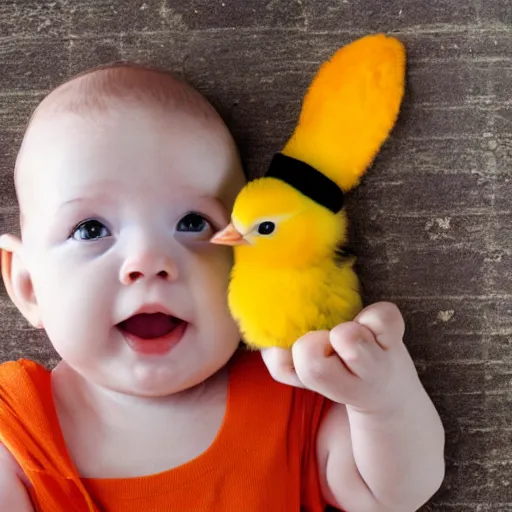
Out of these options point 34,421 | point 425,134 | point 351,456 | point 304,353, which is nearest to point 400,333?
point 304,353

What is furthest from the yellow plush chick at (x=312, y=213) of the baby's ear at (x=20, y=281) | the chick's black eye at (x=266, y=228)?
the baby's ear at (x=20, y=281)

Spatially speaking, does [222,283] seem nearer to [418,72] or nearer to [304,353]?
[304,353]

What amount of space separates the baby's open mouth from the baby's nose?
6cm

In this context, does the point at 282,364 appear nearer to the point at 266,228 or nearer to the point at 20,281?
the point at 266,228

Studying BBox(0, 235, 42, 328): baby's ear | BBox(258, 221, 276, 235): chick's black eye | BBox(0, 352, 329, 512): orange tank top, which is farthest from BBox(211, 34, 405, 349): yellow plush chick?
BBox(0, 235, 42, 328): baby's ear

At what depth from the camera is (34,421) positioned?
3.09 feet

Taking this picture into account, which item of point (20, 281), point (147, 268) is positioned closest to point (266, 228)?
point (147, 268)

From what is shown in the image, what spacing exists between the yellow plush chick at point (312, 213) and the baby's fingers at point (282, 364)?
0.01 m

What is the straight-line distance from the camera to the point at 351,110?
0.93 m

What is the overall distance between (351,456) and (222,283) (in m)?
0.29

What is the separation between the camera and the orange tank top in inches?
36.2

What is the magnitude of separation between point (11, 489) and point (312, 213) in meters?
0.53

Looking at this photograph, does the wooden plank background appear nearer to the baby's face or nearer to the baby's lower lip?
the baby's face

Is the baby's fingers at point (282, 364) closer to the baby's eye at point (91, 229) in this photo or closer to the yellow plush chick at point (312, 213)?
the yellow plush chick at point (312, 213)
